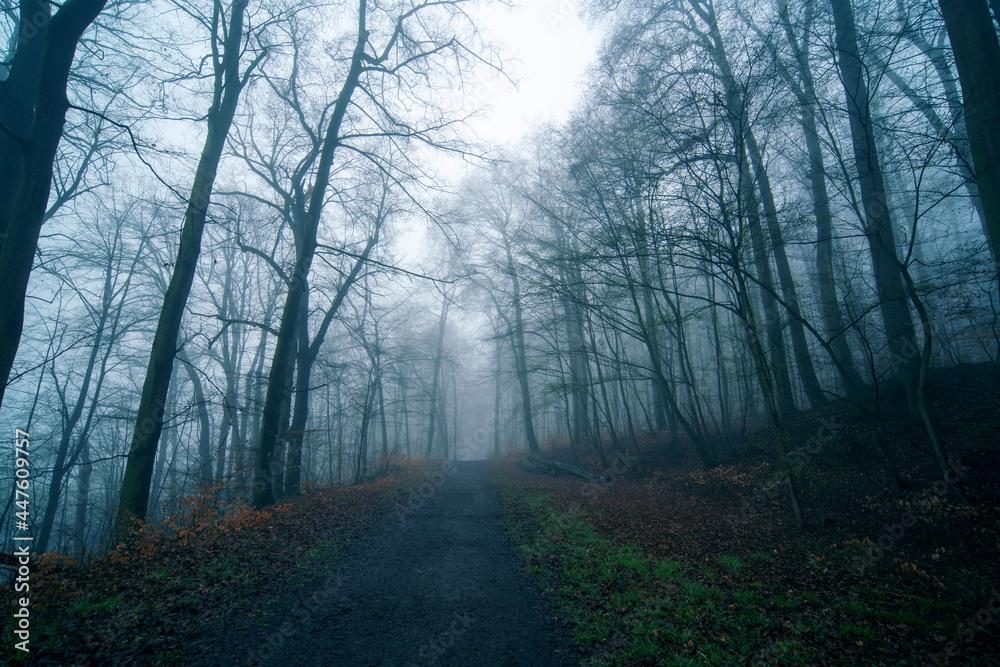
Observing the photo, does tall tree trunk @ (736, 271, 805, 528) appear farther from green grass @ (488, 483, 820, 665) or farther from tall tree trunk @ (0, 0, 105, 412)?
tall tree trunk @ (0, 0, 105, 412)

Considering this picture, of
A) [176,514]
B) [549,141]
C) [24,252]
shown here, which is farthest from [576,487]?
[24,252]

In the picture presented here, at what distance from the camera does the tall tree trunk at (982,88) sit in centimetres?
515

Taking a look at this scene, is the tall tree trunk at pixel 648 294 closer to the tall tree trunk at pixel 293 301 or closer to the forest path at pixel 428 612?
the forest path at pixel 428 612

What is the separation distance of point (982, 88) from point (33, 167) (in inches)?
445

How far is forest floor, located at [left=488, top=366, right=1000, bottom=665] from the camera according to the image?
3.35m

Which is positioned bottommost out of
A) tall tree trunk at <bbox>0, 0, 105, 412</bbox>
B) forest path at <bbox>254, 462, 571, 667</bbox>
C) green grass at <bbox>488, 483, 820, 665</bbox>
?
green grass at <bbox>488, 483, 820, 665</bbox>

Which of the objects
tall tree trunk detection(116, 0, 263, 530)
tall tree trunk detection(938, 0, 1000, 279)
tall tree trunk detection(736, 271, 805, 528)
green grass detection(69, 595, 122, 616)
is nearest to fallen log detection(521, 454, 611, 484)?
tall tree trunk detection(736, 271, 805, 528)

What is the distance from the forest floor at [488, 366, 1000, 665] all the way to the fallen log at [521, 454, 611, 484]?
3.75m

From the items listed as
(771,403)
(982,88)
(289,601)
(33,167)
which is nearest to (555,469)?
(771,403)

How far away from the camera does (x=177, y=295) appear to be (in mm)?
6594

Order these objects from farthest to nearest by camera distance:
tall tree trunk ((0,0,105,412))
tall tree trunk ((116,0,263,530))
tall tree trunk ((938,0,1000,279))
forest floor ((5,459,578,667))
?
tall tree trunk ((116,0,263,530))
tall tree trunk ((938,0,1000,279))
tall tree trunk ((0,0,105,412))
forest floor ((5,459,578,667))

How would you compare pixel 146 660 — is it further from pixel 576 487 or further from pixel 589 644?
pixel 576 487

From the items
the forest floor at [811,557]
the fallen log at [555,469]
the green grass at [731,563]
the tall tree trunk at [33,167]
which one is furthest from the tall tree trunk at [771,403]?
the tall tree trunk at [33,167]

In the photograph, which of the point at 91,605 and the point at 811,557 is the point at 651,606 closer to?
the point at 811,557
